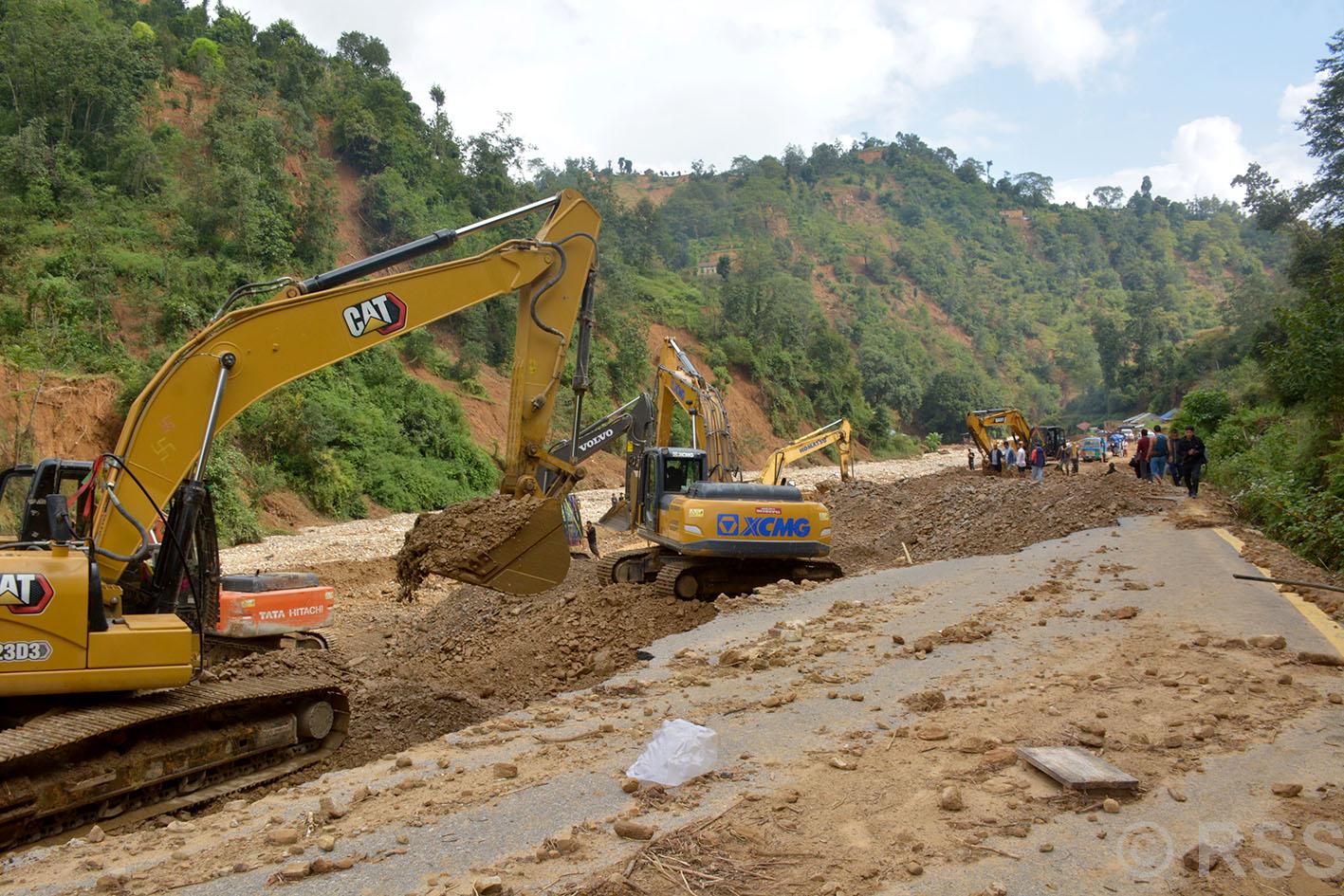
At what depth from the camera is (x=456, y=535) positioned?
8.90m

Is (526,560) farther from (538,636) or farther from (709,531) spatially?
(709,531)

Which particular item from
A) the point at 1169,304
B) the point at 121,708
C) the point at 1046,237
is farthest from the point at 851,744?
the point at 1046,237

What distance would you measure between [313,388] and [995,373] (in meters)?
91.4

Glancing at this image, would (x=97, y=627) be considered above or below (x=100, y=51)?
below

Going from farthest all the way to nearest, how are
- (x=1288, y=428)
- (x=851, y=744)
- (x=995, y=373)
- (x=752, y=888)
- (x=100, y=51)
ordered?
(x=995, y=373) < (x=100, y=51) < (x=1288, y=428) < (x=851, y=744) < (x=752, y=888)

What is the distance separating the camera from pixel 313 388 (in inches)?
1203

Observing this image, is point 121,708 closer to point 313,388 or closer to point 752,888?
point 752,888

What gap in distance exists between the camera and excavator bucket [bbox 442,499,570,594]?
28.8 ft

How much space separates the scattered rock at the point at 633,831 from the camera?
13.4 ft

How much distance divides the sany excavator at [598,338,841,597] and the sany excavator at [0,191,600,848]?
323cm

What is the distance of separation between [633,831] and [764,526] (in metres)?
8.11

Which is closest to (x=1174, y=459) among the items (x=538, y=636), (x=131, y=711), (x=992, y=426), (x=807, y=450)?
(x=807, y=450)

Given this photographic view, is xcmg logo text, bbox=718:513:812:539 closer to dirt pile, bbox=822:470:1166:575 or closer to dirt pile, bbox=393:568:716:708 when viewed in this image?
dirt pile, bbox=393:568:716:708

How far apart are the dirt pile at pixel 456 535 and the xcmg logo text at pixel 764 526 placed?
3.38 meters
